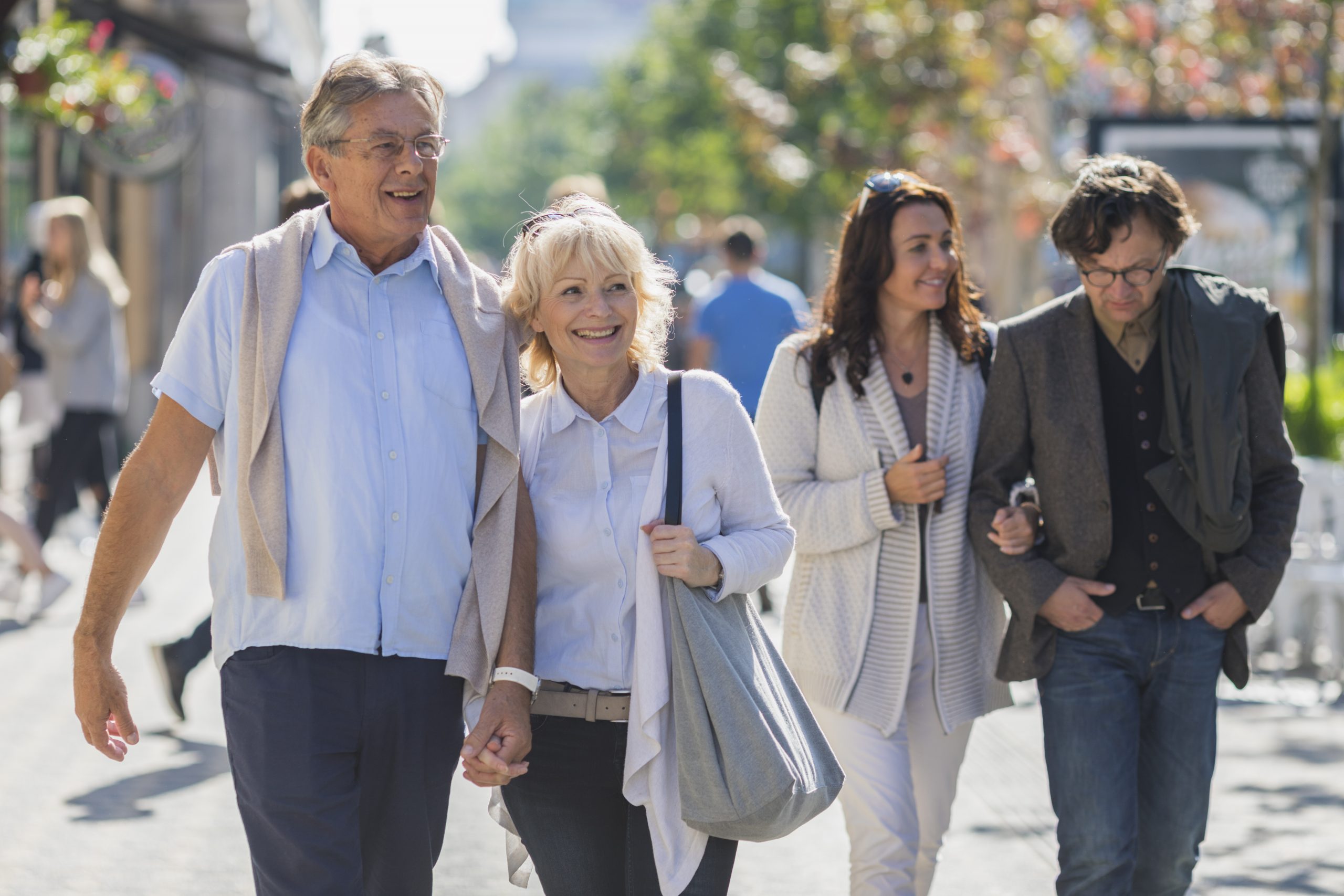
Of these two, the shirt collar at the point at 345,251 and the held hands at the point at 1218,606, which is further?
the held hands at the point at 1218,606

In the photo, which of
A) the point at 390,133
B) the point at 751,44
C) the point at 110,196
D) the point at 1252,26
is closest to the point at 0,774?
the point at 390,133

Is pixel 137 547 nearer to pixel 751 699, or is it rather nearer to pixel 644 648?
pixel 644 648

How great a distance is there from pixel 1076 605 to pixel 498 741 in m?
1.44

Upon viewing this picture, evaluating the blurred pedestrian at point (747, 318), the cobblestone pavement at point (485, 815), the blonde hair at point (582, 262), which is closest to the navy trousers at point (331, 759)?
the blonde hair at point (582, 262)

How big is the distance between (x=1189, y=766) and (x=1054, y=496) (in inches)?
26.8

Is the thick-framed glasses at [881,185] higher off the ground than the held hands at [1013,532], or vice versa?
the thick-framed glasses at [881,185]

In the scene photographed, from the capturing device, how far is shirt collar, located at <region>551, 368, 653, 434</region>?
3.65 meters

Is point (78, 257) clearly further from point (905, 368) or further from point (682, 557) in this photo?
point (682, 557)

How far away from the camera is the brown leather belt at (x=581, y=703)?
141 inches

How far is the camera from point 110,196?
942 inches

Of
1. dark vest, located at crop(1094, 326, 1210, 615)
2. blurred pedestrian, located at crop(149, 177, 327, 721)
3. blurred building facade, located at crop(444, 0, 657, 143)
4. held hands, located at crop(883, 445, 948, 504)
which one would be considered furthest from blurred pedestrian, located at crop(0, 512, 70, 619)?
blurred building facade, located at crop(444, 0, 657, 143)

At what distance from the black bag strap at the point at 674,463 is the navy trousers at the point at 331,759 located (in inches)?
20.9

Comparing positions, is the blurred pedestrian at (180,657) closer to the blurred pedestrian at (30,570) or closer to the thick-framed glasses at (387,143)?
the blurred pedestrian at (30,570)

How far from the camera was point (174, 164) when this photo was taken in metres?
16.4
